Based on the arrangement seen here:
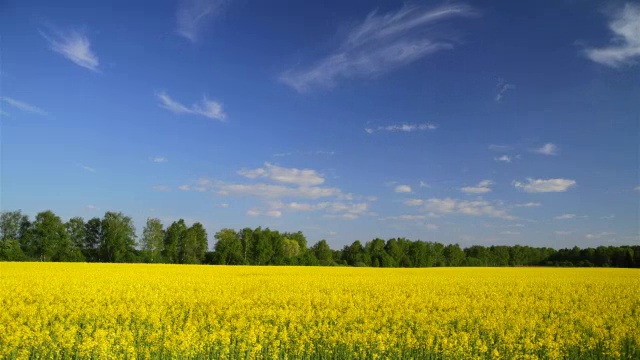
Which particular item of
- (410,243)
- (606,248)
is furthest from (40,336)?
(606,248)

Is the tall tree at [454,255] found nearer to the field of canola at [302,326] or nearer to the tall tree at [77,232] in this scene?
the tall tree at [77,232]

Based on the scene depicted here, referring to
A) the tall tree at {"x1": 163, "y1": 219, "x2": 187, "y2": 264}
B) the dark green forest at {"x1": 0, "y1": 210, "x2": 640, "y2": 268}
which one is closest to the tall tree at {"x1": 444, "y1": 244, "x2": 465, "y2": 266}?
the dark green forest at {"x1": 0, "y1": 210, "x2": 640, "y2": 268}

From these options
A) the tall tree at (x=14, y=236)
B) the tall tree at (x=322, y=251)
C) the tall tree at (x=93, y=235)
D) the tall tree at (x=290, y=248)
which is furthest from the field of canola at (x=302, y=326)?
the tall tree at (x=322, y=251)

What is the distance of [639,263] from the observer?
10369 cm

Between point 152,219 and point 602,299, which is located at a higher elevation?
point 152,219

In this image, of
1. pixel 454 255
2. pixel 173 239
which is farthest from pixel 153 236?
pixel 454 255

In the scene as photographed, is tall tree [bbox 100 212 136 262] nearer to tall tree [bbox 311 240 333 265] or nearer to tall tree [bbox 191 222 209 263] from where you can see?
tall tree [bbox 191 222 209 263]

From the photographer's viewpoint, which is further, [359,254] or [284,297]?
[359,254]

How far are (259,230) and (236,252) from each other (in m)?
20.6

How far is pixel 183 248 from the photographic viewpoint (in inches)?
3917

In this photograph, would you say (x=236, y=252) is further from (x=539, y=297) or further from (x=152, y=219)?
(x=539, y=297)

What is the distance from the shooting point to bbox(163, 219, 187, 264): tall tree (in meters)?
97.1

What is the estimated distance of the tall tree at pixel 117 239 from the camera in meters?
86.3

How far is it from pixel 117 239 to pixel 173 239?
13086mm
